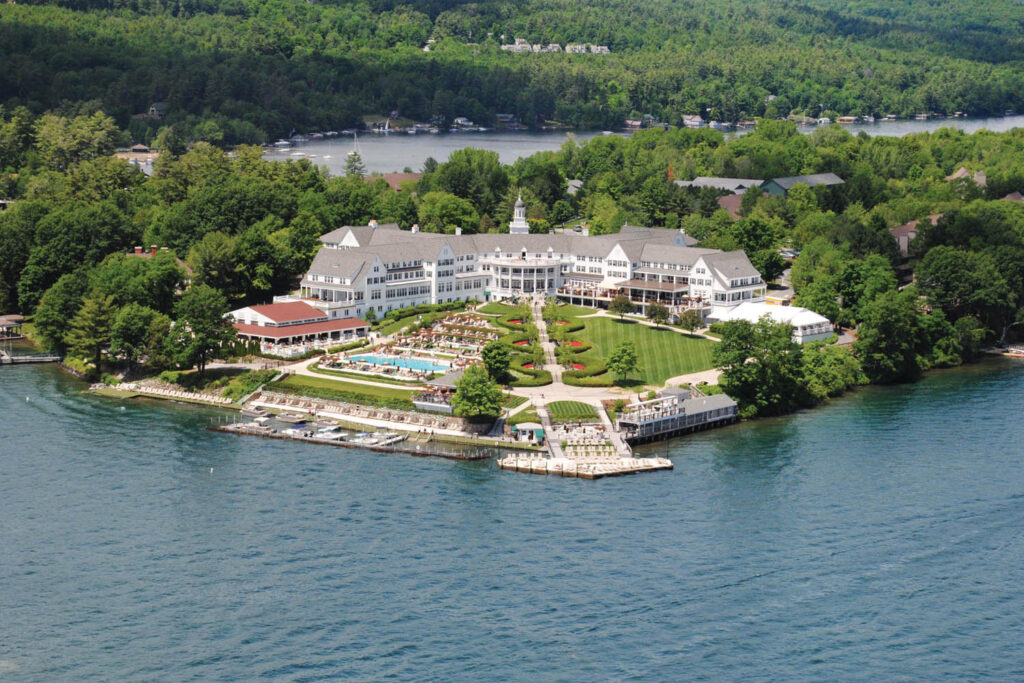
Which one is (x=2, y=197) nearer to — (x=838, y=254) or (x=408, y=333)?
(x=408, y=333)

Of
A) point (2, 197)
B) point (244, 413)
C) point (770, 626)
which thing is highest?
point (2, 197)

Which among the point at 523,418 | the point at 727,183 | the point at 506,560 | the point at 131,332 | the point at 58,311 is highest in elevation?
the point at 727,183

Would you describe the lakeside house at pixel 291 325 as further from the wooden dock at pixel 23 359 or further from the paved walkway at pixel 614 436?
the paved walkway at pixel 614 436

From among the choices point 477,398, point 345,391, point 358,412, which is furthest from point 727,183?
point 477,398

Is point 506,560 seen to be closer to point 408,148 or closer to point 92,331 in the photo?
point 92,331

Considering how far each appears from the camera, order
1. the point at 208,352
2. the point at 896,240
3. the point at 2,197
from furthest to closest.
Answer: the point at 2,197 → the point at 896,240 → the point at 208,352

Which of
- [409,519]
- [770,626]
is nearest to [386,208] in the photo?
[409,519]
